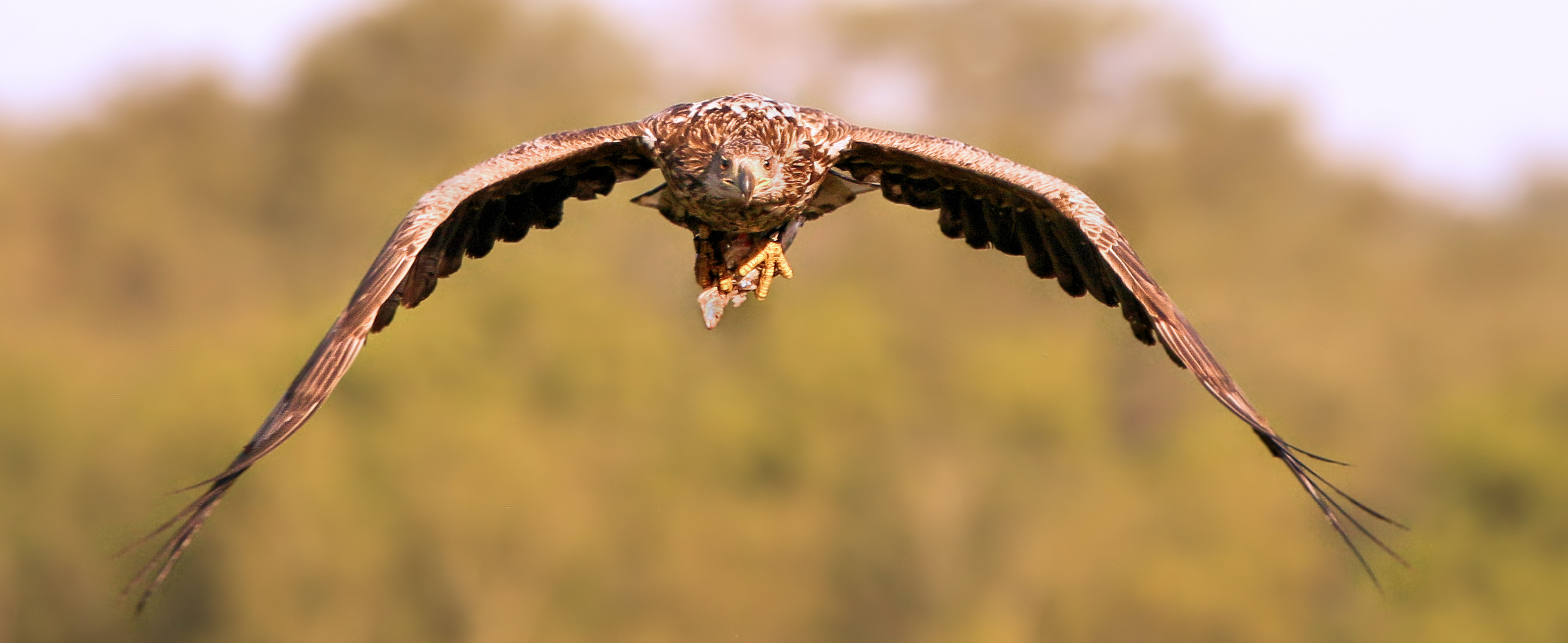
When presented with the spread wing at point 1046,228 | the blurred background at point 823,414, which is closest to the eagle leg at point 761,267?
the spread wing at point 1046,228

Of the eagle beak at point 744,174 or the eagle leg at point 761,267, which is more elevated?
the eagle beak at point 744,174

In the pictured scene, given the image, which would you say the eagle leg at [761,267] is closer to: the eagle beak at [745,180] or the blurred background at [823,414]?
the eagle beak at [745,180]

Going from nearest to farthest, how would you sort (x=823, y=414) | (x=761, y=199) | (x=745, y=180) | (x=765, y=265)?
(x=745, y=180) → (x=761, y=199) → (x=765, y=265) → (x=823, y=414)

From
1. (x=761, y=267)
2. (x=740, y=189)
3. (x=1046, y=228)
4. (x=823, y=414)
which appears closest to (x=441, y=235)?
(x=740, y=189)

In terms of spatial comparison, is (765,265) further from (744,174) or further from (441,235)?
(441,235)

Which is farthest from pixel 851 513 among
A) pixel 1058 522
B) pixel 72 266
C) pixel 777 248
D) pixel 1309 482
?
pixel 1309 482

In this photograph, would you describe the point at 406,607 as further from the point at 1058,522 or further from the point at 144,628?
the point at 1058,522
